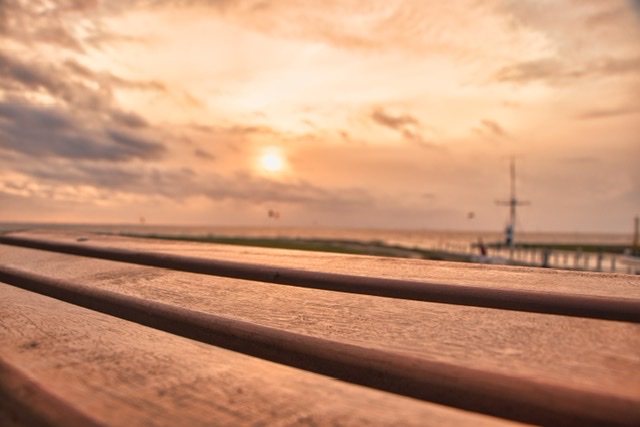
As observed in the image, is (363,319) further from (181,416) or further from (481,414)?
(181,416)

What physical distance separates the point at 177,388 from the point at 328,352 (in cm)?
35

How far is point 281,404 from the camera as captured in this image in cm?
81

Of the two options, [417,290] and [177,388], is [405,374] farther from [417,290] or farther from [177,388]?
[417,290]

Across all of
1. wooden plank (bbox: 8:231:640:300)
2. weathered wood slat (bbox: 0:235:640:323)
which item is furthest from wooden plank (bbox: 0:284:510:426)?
wooden plank (bbox: 8:231:640:300)

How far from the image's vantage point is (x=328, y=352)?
1.06m

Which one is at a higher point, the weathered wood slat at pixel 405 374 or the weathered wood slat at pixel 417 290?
the weathered wood slat at pixel 417 290

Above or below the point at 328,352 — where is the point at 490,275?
above

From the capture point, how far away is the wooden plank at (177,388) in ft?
2.47

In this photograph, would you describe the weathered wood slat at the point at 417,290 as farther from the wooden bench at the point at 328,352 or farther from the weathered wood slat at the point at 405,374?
the weathered wood slat at the point at 405,374

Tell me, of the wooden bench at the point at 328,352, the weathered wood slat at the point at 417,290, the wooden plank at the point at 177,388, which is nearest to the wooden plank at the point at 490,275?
the wooden bench at the point at 328,352

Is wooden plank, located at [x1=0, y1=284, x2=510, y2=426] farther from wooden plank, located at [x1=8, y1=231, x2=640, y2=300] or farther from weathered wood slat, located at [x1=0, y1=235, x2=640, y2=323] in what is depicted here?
wooden plank, located at [x1=8, y1=231, x2=640, y2=300]

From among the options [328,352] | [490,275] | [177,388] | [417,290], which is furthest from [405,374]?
[490,275]

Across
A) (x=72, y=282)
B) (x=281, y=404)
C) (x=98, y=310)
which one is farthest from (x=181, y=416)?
(x=72, y=282)

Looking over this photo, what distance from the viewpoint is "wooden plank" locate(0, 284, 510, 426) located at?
75cm
